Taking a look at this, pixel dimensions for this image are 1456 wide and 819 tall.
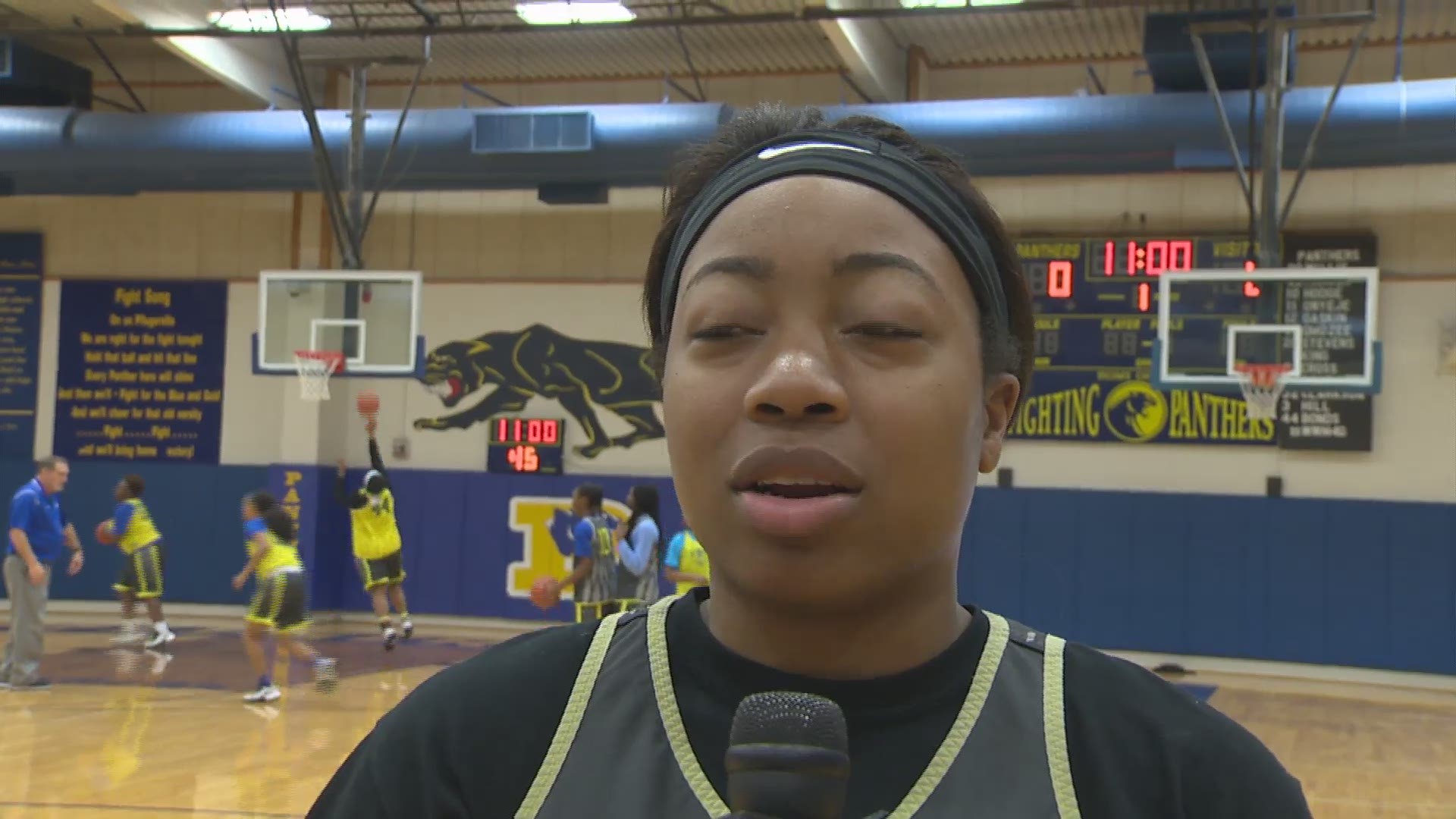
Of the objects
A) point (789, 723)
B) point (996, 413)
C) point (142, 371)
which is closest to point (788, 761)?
point (789, 723)

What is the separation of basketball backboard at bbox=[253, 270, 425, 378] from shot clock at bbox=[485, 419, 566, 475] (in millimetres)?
3808

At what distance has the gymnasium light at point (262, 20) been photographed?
43.5 ft

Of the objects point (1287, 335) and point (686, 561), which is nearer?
point (686, 561)

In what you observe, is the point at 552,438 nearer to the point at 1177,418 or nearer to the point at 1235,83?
the point at 1177,418

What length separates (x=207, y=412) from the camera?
54.6ft

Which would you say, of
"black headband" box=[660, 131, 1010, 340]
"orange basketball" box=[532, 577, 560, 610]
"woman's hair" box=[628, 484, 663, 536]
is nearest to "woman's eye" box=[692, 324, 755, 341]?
"black headband" box=[660, 131, 1010, 340]

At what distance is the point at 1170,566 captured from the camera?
1393cm

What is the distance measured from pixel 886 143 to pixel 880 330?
0.25 meters

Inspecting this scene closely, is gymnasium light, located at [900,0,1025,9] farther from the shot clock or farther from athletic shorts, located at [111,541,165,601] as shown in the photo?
athletic shorts, located at [111,541,165,601]

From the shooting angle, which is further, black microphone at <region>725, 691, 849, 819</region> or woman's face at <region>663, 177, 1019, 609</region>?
woman's face at <region>663, 177, 1019, 609</region>

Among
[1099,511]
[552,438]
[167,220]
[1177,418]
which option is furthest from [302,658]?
[1177,418]

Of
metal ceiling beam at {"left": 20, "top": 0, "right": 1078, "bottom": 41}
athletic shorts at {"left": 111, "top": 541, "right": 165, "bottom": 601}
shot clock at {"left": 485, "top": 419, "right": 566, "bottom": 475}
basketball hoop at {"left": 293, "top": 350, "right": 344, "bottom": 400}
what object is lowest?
athletic shorts at {"left": 111, "top": 541, "right": 165, "bottom": 601}

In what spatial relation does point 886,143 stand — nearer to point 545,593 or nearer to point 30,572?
point 545,593

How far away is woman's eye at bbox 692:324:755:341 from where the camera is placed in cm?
119
